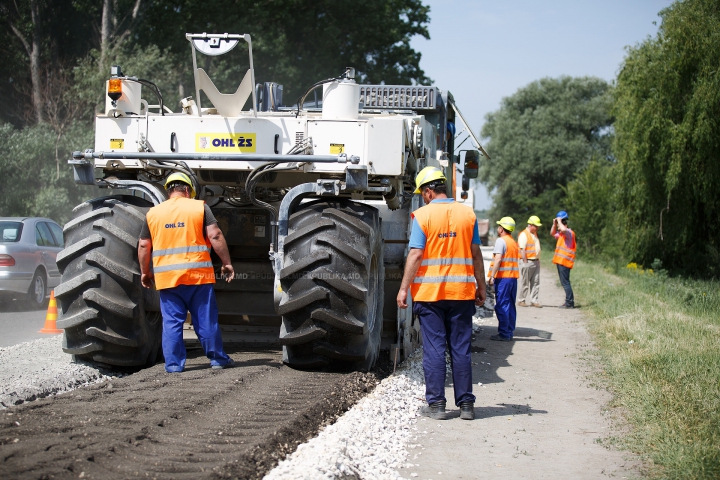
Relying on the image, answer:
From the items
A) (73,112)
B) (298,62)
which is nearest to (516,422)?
(73,112)

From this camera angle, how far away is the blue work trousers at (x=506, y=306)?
11.2m

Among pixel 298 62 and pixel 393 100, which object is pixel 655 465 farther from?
pixel 298 62

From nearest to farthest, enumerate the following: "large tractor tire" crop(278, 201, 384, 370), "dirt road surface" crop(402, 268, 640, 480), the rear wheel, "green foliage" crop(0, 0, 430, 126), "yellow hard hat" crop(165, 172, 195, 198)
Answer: "dirt road surface" crop(402, 268, 640, 480), "large tractor tire" crop(278, 201, 384, 370), "yellow hard hat" crop(165, 172, 195, 198), the rear wheel, "green foliage" crop(0, 0, 430, 126)

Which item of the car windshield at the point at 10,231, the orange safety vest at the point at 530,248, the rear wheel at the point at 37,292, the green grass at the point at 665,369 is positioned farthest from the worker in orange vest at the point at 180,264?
the orange safety vest at the point at 530,248

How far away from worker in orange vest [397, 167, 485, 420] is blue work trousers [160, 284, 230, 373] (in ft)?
5.54

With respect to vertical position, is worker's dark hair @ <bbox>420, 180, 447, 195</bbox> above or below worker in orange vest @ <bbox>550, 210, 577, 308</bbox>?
above

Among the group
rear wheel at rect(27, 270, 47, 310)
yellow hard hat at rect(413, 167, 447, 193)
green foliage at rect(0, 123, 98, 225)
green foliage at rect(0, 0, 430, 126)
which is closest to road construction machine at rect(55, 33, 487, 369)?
yellow hard hat at rect(413, 167, 447, 193)

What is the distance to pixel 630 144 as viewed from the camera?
68.2ft

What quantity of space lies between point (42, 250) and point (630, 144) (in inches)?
553

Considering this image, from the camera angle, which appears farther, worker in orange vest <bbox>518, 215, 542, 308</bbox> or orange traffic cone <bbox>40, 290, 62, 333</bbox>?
worker in orange vest <bbox>518, 215, 542, 308</bbox>

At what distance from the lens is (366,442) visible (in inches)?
204

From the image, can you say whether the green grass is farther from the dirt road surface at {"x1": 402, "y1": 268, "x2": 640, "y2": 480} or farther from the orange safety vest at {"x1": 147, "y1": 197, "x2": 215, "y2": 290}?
the orange safety vest at {"x1": 147, "y1": 197, "x2": 215, "y2": 290}

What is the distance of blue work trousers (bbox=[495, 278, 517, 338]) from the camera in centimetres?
1120

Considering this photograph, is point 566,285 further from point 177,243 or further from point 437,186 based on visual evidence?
point 177,243
